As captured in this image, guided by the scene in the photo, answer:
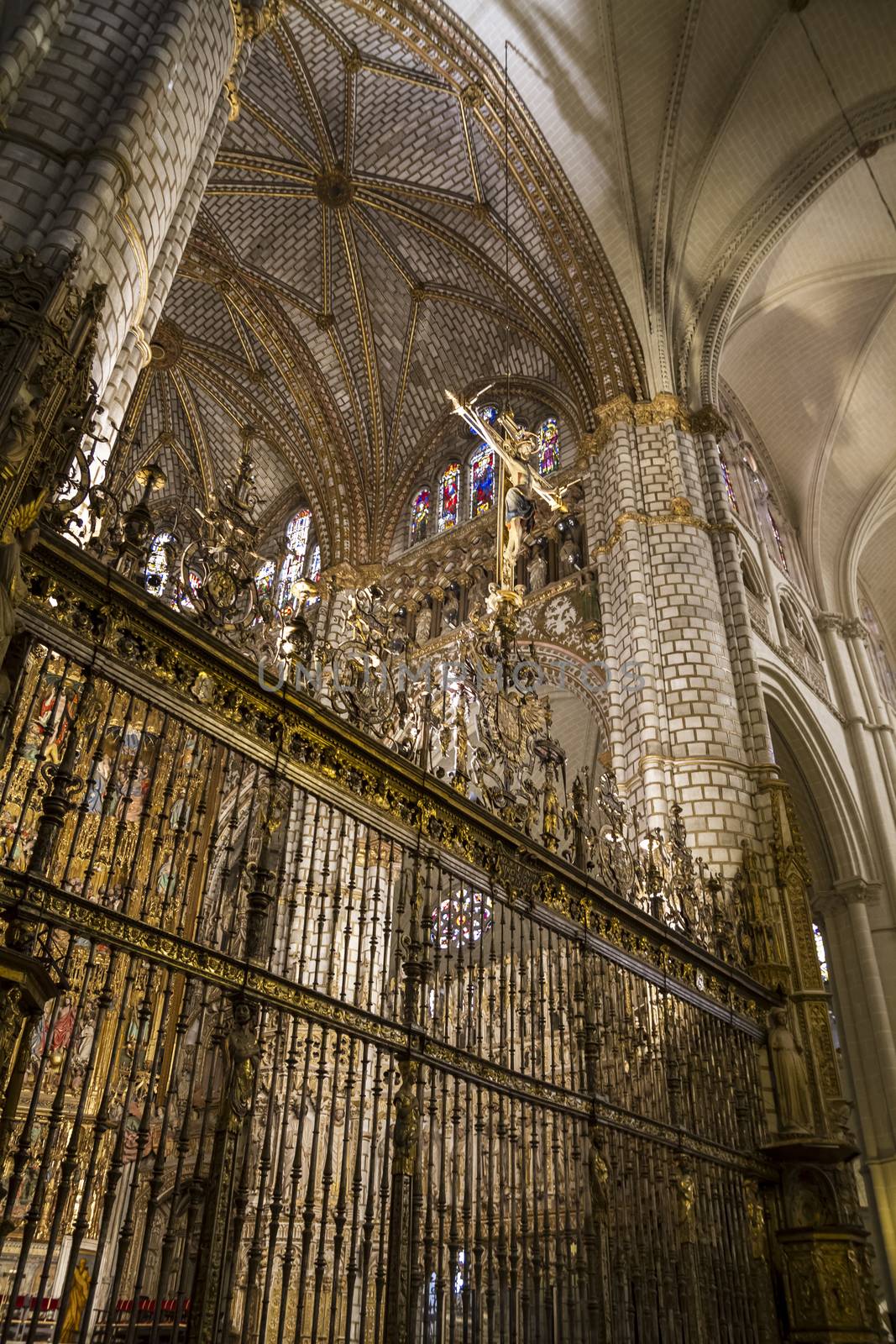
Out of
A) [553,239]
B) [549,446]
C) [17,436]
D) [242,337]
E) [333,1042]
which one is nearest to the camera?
[17,436]

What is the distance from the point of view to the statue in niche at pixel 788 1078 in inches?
336

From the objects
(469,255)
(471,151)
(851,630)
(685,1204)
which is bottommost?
(685,1204)

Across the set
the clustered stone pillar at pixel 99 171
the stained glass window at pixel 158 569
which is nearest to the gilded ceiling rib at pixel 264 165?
the clustered stone pillar at pixel 99 171

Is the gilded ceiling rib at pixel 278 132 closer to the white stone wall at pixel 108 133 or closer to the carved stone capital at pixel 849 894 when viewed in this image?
the white stone wall at pixel 108 133

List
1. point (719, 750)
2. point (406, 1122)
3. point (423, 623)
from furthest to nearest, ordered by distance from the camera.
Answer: point (423, 623), point (719, 750), point (406, 1122)

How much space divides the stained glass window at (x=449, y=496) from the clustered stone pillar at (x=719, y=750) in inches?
150

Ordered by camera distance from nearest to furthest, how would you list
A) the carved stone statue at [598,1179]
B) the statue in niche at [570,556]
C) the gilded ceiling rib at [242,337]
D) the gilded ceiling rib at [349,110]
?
the carved stone statue at [598,1179] → the statue in niche at [570,556] → the gilded ceiling rib at [349,110] → the gilded ceiling rib at [242,337]

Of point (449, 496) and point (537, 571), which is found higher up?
point (449, 496)

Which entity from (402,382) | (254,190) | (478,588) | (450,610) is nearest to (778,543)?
(478,588)

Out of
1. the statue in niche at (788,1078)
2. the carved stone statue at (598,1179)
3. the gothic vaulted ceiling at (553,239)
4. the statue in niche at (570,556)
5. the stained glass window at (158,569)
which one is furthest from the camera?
the statue in niche at (570,556)

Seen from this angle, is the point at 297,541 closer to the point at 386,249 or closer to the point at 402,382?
the point at 402,382

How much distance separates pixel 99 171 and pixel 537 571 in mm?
10539

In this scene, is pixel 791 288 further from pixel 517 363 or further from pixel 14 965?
pixel 14 965

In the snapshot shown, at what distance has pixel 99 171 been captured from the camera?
5191mm
